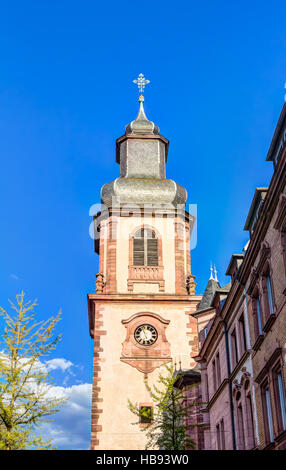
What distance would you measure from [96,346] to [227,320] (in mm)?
15780

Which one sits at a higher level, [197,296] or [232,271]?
[197,296]

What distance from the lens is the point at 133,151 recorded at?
55.1 m

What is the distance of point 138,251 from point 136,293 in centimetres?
354

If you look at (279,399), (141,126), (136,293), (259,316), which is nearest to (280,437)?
(279,399)

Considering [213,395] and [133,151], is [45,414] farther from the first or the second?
[133,151]

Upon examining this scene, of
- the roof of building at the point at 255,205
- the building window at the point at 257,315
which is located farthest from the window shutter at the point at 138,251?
the building window at the point at 257,315

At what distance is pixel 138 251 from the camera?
48781 millimetres

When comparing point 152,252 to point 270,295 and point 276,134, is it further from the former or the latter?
point 276,134

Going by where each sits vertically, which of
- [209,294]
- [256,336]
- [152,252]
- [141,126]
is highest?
[141,126]

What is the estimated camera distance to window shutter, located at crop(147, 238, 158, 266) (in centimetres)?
4847

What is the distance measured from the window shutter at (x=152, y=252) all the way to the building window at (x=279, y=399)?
26.6 m

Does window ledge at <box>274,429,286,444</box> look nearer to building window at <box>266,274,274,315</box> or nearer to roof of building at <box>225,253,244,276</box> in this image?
building window at <box>266,274,274,315</box>

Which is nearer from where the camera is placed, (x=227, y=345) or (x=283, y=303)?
(x=283, y=303)
